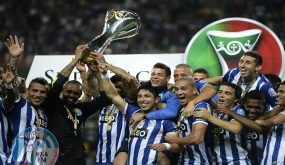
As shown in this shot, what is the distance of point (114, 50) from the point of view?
1817cm

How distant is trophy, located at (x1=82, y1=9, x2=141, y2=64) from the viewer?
9.02 m

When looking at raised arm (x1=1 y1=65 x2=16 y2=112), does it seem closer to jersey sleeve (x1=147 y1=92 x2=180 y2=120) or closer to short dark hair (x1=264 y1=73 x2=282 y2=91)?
jersey sleeve (x1=147 y1=92 x2=180 y2=120)

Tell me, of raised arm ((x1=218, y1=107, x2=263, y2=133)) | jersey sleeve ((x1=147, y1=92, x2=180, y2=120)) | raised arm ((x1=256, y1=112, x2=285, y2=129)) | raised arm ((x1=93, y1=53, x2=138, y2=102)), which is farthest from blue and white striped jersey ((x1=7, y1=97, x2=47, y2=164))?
raised arm ((x1=256, y1=112, x2=285, y2=129))

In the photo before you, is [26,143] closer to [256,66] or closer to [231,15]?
[256,66]

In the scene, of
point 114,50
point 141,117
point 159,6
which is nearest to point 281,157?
point 141,117

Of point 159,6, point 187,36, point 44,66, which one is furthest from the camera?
point 159,6

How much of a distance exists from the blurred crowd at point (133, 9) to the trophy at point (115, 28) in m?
10.4

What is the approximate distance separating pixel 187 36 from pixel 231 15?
63.2 inches

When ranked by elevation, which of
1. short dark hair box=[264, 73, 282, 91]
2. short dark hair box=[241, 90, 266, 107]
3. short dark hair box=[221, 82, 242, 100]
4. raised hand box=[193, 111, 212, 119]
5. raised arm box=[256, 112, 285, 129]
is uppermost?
short dark hair box=[264, 73, 282, 91]

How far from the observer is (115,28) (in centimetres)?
910

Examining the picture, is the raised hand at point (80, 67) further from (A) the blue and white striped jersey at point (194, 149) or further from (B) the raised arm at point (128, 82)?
(A) the blue and white striped jersey at point (194, 149)

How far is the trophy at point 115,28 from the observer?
902 cm

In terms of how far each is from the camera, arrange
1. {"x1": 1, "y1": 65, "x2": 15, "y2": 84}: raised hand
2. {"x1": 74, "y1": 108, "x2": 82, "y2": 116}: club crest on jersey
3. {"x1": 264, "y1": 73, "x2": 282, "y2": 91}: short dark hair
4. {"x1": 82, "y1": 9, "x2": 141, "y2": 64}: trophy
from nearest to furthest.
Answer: {"x1": 1, "y1": 65, "x2": 15, "y2": 84}: raised hand
{"x1": 82, "y1": 9, "x2": 141, "y2": 64}: trophy
{"x1": 74, "y1": 108, "x2": 82, "y2": 116}: club crest on jersey
{"x1": 264, "y1": 73, "x2": 282, "y2": 91}: short dark hair

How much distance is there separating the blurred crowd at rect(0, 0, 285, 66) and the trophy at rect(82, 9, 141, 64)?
1037cm
